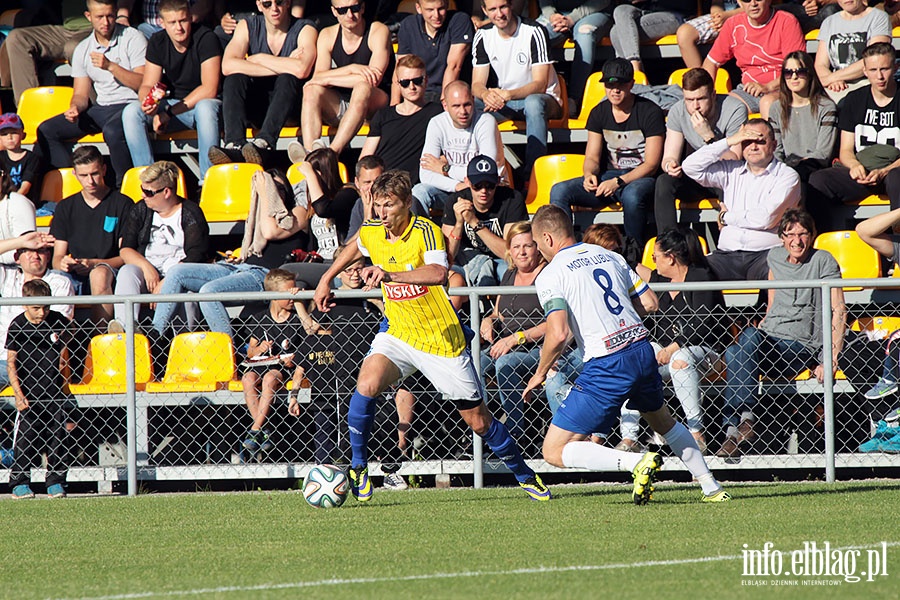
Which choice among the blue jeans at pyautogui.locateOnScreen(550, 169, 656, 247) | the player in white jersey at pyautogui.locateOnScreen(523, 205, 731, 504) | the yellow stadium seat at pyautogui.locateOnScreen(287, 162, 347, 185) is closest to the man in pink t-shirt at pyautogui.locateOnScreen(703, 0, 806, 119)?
the blue jeans at pyautogui.locateOnScreen(550, 169, 656, 247)

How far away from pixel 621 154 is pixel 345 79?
2.85 m

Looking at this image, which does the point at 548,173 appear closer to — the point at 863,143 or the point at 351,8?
the point at 351,8

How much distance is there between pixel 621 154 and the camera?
36.2ft

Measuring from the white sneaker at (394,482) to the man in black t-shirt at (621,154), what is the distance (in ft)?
9.69

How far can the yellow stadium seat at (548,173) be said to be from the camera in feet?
36.8

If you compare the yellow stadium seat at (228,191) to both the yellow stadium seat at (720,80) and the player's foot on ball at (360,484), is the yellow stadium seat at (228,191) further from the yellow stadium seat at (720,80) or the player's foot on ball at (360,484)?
the player's foot on ball at (360,484)

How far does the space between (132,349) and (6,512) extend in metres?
1.49

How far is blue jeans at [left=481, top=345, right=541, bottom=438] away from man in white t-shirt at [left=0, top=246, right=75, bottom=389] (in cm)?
357

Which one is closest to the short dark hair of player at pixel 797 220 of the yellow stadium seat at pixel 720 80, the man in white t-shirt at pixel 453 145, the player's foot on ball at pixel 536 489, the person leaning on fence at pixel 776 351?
the person leaning on fence at pixel 776 351

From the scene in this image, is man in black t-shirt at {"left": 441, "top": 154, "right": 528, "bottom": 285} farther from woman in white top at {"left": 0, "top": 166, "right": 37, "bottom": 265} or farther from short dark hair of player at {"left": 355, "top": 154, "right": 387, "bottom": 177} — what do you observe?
woman in white top at {"left": 0, "top": 166, "right": 37, "bottom": 265}

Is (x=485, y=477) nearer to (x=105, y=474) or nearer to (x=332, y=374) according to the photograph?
(x=332, y=374)

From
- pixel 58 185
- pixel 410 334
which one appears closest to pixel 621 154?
pixel 410 334

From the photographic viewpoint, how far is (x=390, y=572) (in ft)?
17.4

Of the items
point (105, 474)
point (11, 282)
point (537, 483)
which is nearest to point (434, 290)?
point (537, 483)
